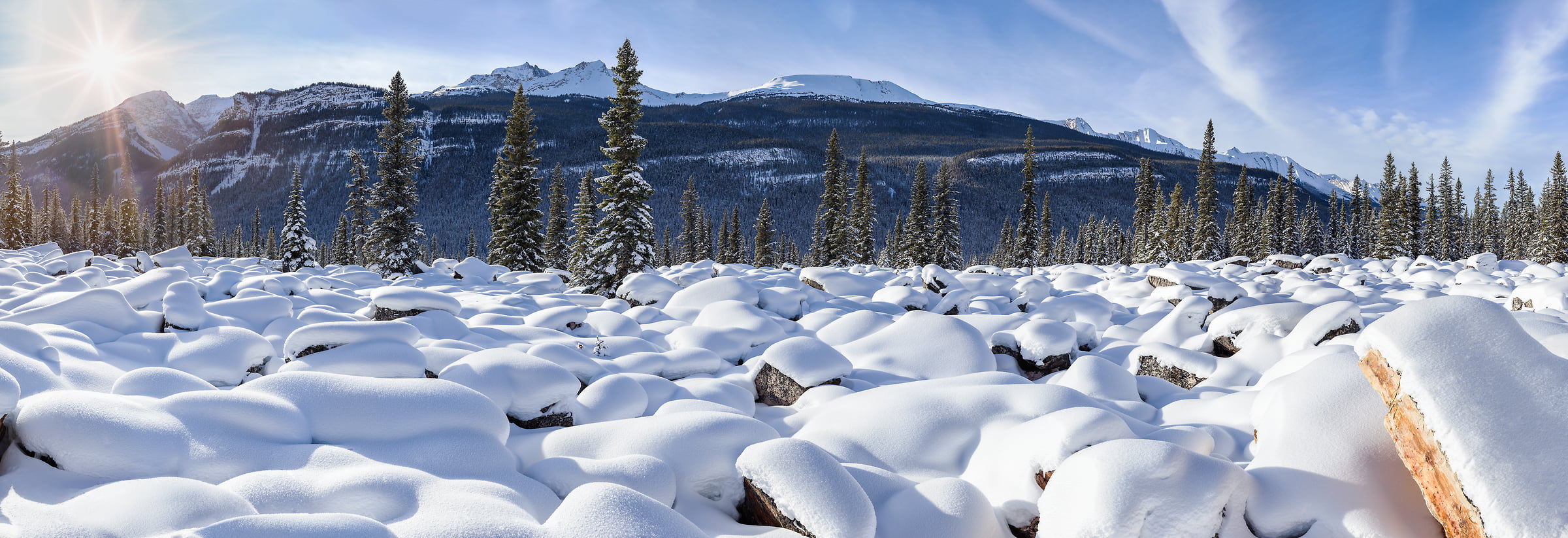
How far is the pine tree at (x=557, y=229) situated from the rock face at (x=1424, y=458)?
34680 millimetres

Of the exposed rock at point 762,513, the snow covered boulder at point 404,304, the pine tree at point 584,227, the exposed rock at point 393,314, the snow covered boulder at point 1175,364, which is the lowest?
the exposed rock at point 762,513

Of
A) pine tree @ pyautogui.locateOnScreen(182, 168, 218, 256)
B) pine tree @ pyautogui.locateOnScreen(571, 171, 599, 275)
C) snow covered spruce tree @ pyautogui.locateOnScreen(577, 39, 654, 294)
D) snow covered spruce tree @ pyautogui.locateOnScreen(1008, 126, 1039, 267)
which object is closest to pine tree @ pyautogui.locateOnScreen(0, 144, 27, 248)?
pine tree @ pyautogui.locateOnScreen(182, 168, 218, 256)

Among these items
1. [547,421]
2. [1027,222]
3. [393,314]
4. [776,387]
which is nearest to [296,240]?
[393,314]

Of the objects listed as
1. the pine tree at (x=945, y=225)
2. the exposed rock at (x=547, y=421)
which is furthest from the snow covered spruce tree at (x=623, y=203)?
the pine tree at (x=945, y=225)

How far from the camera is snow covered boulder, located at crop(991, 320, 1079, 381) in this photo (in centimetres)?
813

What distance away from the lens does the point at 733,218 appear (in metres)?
57.0

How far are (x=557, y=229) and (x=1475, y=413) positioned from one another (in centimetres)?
3633

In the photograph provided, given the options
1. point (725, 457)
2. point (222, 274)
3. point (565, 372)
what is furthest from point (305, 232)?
point (725, 457)

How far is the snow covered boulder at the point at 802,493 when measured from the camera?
3268 mm

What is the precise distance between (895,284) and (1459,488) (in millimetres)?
13352

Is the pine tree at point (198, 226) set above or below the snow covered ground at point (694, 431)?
above

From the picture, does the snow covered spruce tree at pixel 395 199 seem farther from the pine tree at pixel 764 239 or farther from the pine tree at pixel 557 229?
the pine tree at pixel 764 239

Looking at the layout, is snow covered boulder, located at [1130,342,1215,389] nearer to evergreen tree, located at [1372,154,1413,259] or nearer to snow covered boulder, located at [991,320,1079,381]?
snow covered boulder, located at [991,320,1079,381]

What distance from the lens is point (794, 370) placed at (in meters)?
6.57
